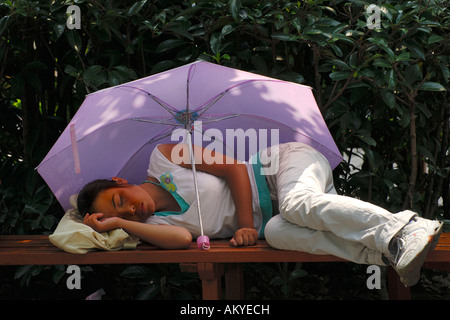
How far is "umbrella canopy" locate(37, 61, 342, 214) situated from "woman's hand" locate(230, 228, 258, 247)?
50cm

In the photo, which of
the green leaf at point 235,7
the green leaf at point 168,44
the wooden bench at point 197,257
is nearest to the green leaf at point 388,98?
the wooden bench at point 197,257

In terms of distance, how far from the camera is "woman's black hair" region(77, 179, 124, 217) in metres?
2.85

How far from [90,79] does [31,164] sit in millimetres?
638

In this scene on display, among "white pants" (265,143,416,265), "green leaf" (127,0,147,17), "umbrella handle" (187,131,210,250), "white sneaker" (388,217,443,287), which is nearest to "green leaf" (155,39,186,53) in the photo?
"green leaf" (127,0,147,17)

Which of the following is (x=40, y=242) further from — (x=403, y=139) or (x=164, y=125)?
(x=403, y=139)

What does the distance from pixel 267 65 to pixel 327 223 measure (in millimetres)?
1298

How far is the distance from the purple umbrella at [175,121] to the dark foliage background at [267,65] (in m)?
0.32

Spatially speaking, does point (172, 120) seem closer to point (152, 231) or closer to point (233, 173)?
point (233, 173)

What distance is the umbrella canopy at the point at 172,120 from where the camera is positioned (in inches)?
111

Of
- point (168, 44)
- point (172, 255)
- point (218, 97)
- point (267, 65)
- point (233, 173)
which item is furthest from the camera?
point (267, 65)

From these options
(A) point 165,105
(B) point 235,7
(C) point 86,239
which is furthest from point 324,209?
(B) point 235,7

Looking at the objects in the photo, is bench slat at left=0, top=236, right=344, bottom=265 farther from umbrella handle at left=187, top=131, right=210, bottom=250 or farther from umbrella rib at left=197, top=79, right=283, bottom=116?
umbrella rib at left=197, top=79, right=283, bottom=116

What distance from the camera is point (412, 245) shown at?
2.26 m

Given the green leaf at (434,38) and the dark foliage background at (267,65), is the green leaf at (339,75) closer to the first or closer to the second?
the dark foliage background at (267,65)
